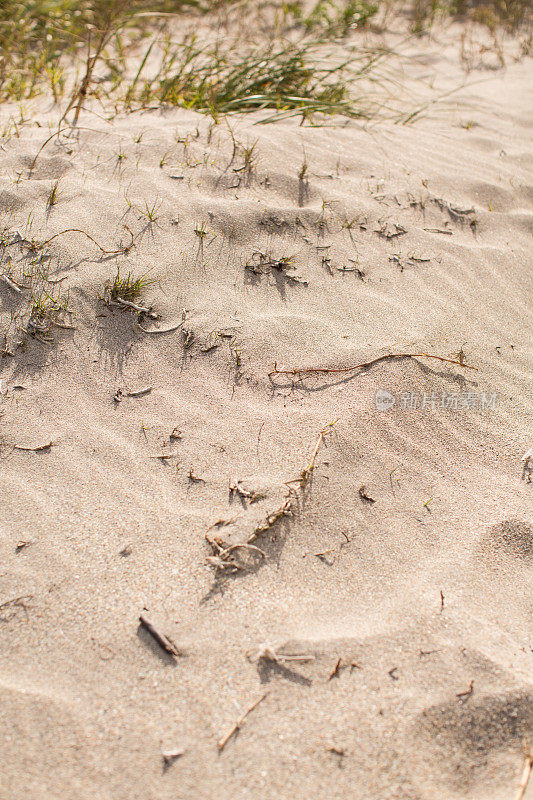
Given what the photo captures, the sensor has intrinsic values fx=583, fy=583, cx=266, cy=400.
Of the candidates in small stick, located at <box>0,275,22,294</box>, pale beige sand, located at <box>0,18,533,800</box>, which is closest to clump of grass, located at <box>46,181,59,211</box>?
pale beige sand, located at <box>0,18,533,800</box>

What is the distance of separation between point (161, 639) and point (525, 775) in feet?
2.90

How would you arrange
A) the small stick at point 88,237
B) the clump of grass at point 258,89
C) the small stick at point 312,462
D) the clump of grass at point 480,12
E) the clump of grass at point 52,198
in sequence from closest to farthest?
the small stick at point 312,462 → the small stick at point 88,237 → the clump of grass at point 52,198 → the clump of grass at point 258,89 → the clump of grass at point 480,12

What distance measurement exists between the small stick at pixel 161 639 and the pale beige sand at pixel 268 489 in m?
0.02

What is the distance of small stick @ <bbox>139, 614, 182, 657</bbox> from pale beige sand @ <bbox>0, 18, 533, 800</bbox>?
2cm

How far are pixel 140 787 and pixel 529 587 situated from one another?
114 cm

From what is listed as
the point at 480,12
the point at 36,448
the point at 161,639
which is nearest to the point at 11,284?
the point at 36,448

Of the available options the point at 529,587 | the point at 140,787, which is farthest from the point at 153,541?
the point at 529,587

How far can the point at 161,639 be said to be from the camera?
1463mm

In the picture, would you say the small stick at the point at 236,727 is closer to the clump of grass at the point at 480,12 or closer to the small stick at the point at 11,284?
the small stick at the point at 11,284

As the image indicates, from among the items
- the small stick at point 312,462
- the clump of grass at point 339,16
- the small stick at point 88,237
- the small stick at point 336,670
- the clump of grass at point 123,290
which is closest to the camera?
the small stick at point 336,670

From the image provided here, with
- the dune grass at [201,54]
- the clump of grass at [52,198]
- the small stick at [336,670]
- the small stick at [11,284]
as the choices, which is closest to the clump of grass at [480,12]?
the dune grass at [201,54]

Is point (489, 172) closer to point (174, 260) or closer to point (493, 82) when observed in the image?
point (493, 82)

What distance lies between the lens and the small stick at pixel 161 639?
1.45 metres

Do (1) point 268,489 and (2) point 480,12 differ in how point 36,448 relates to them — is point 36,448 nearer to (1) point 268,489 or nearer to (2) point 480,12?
(1) point 268,489
